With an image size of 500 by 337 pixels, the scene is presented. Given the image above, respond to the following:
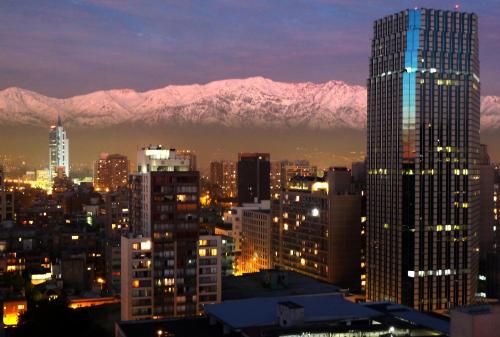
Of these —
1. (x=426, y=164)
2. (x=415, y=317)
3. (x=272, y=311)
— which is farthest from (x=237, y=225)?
(x=272, y=311)

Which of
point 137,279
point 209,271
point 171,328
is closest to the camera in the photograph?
point 171,328

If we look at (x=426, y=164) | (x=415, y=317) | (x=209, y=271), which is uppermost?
(x=426, y=164)

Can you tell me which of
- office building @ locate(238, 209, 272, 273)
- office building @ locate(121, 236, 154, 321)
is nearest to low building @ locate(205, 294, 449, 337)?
office building @ locate(121, 236, 154, 321)

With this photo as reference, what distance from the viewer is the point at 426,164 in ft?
217

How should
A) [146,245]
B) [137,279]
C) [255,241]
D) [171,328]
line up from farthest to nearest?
[255,241]
[146,245]
[137,279]
[171,328]

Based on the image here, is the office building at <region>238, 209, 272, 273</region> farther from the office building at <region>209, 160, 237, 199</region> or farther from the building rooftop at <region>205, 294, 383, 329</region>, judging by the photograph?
the office building at <region>209, 160, 237, 199</region>

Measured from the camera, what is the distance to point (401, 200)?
66.8 metres

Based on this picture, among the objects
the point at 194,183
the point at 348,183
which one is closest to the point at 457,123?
the point at 348,183

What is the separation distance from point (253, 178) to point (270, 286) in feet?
275

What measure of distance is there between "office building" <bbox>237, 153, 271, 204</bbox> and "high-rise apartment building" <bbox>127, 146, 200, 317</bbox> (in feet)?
284

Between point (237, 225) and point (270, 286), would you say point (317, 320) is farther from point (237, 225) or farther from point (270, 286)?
point (237, 225)

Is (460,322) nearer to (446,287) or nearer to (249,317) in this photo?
(249,317)

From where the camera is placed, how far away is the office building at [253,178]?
141 m

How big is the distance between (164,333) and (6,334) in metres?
17.5
